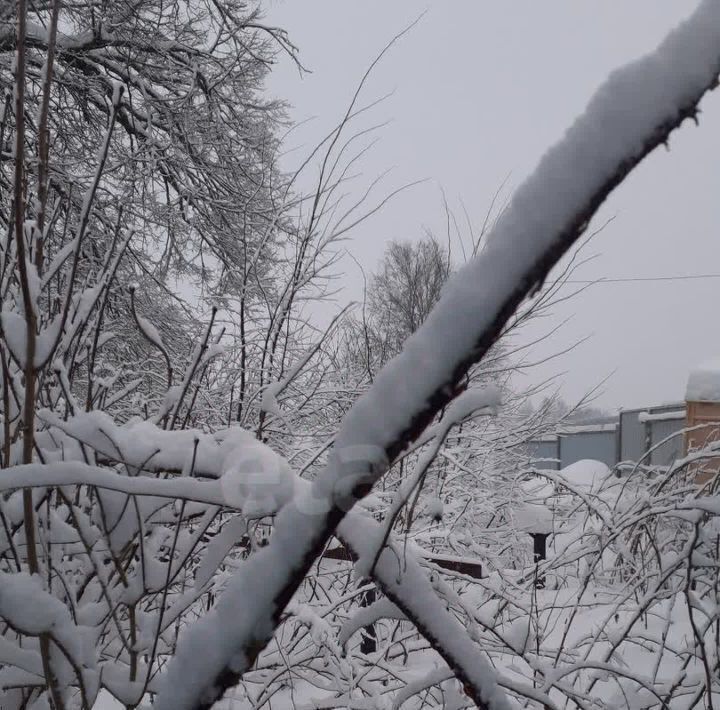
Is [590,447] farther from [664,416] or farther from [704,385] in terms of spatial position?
[704,385]

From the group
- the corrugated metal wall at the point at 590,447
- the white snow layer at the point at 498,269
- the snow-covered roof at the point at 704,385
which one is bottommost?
the white snow layer at the point at 498,269

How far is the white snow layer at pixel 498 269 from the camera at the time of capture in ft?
1.49

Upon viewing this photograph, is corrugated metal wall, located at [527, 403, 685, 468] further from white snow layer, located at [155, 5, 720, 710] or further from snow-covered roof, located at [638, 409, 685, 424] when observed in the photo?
white snow layer, located at [155, 5, 720, 710]

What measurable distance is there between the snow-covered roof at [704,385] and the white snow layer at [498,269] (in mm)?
7230

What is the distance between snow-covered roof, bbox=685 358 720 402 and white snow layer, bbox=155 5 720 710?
723 cm

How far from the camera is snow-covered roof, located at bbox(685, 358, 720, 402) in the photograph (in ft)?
22.2

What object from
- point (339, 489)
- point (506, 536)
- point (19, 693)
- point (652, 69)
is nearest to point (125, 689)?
point (19, 693)

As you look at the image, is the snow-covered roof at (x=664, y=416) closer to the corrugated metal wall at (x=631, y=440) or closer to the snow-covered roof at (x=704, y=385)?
the corrugated metal wall at (x=631, y=440)

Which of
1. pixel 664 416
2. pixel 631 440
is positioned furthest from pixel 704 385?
pixel 631 440

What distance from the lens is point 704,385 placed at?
6887 mm

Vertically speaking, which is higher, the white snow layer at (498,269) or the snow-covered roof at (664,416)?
the snow-covered roof at (664,416)

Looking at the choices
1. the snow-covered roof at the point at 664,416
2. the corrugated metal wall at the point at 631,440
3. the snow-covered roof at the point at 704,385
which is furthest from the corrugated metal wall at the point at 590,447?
the snow-covered roof at the point at 704,385

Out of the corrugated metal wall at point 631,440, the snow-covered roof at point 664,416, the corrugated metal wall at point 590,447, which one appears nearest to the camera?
the corrugated metal wall at point 631,440

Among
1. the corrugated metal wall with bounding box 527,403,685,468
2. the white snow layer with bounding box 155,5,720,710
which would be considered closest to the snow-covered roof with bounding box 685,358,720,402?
the corrugated metal wall with bounding box 527,403,685,468
